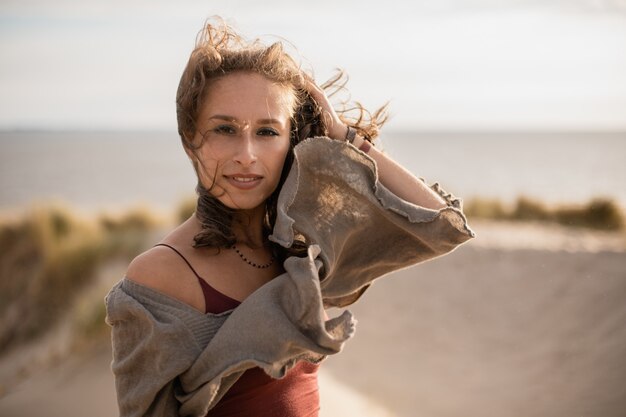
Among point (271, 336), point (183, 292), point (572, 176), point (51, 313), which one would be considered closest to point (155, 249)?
point (183, 292)

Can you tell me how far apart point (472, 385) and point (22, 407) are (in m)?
4.11

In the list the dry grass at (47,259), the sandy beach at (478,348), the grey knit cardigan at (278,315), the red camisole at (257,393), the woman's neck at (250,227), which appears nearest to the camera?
the grey knit cardigan at (278,315)

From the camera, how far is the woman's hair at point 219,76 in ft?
5.96

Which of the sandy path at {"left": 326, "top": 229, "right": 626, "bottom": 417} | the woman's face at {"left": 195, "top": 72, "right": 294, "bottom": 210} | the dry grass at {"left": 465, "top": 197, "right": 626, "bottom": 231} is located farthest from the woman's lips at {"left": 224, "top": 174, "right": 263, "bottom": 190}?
the dry grass at {"left": 465, "top": 197, "right": 626, "bottom": 231}

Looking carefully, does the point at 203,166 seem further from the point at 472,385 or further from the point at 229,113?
the point at 472,385

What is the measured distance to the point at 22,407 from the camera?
5.87 m

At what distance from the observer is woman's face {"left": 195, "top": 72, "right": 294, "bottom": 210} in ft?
5.84

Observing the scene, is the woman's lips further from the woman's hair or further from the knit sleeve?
the knit sleeve

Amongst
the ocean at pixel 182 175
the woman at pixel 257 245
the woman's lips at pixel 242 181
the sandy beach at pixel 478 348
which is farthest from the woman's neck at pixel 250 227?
the ocean at pixel 182 175

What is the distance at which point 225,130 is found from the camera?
180 centimetres

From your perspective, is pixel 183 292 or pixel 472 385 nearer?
pixel 183 292

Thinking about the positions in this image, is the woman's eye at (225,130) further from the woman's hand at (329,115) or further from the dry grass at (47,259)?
the dry grass at (47,259)

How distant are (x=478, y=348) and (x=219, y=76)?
558 centimetres

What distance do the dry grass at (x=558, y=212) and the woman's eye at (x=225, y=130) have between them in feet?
29.1
